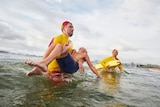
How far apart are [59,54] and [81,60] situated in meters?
1.80

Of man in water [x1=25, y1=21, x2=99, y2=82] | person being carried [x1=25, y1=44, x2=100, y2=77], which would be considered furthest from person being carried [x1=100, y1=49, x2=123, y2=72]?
man in water [x1=25, y1=21, x2=99, y2=82]

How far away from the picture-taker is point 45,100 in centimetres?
409

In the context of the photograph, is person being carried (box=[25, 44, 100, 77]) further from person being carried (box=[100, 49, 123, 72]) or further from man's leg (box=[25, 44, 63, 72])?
person being carried (box=[100, 49, 123, 72])

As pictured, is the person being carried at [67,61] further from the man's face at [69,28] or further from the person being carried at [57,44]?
the man's face at [69,28]

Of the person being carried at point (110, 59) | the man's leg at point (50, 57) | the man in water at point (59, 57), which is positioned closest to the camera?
the man's leg at point (50, 57)

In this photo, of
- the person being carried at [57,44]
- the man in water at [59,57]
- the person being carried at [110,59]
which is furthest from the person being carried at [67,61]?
the person being carried at [110,59]

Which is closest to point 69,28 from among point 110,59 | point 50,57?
point 50,57

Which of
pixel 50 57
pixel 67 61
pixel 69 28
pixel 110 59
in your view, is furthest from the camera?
pixel 110 59

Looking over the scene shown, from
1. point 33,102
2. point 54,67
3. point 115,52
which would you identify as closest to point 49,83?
point 54,67

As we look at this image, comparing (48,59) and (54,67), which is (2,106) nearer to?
(48,59)

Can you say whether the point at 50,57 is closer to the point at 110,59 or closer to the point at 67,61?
the point at 67,61

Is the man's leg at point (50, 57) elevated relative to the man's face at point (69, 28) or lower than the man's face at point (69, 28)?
lower

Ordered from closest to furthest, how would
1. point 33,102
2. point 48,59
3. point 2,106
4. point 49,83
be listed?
1. point 2,106
2. point 33,102
3. point 48,59
4. point 49,83

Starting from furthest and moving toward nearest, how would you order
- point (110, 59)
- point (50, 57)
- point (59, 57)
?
point (110, 59) < point (59, 57) < point (50, 57)
